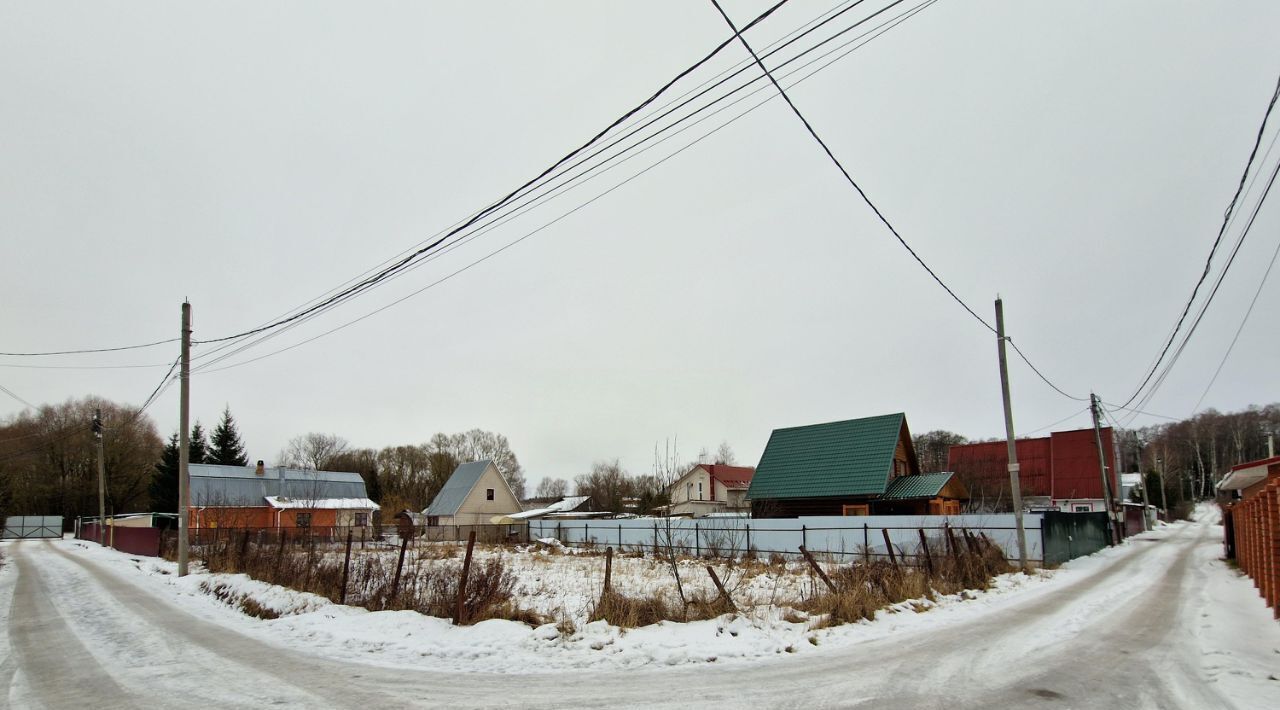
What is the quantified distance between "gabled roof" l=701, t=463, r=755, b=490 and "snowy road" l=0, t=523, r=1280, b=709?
181ft

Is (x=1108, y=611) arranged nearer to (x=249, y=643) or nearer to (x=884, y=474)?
(x=249, y=643)

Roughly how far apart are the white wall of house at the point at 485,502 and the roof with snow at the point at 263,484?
28.8 ft

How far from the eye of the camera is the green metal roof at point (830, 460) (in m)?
31.5

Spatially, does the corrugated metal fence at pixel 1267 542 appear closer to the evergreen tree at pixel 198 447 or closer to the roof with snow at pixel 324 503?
the roof with snow at pixel 324 503

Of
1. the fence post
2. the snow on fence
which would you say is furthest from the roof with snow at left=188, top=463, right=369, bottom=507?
the fence post

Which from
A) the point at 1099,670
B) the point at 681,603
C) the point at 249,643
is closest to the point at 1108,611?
the point at 1099,670

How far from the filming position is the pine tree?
63094 mm

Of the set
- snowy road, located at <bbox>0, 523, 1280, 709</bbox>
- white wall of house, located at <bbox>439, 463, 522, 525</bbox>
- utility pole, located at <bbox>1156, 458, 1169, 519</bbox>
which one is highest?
snowy road, located at <bbox>0, 523, 1280, 709</bbox>

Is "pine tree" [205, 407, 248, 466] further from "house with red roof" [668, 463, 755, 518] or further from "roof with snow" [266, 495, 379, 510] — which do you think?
"house with red roof" [668, 463, 755, 518]

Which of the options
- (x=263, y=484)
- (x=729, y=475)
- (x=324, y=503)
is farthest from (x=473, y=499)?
(x=729, y=475)

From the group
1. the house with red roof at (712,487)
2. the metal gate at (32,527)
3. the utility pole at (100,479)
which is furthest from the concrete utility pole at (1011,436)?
the metal gate at (32,527)

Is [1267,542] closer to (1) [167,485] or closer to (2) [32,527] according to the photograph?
(1) [167,485]

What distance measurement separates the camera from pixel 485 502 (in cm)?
5328

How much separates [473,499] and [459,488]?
8.21 ft
